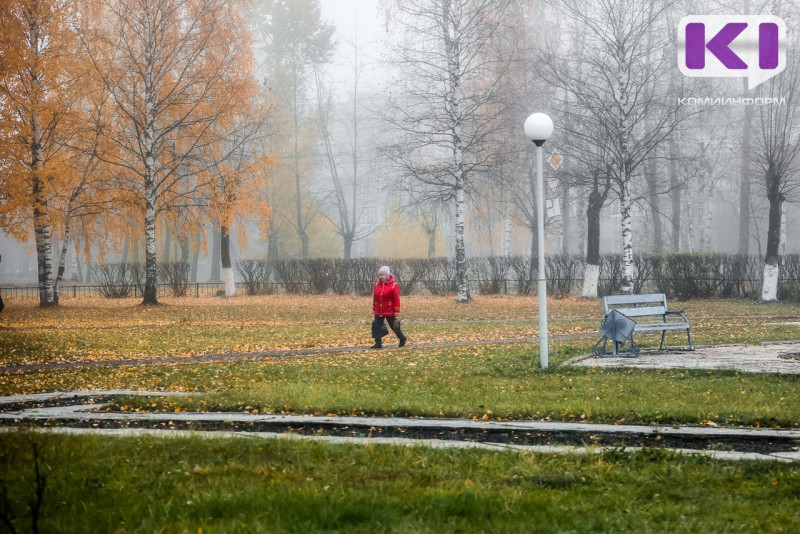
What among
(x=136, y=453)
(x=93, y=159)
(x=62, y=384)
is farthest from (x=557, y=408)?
(x=93, y=159)

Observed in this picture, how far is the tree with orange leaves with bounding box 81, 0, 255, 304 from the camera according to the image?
28.8 metres

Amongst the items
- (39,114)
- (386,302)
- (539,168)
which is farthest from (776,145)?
(39,114)

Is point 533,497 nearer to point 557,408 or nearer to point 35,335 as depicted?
point 557,408

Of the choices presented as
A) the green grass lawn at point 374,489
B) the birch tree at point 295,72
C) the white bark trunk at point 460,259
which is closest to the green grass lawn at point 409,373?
the green grass lawn at point 374,489

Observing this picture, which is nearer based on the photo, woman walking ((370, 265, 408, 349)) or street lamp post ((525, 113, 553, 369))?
street lamp post ((525, 113, 553, 369))

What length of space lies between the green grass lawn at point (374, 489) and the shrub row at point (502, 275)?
86.4ft

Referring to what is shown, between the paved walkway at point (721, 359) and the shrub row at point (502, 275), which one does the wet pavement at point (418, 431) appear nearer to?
the paved walkway at point (721, 359)

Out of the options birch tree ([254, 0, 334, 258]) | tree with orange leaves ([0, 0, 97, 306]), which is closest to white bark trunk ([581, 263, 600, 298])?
tree with orange leaves ([0, 0, 97, 306])

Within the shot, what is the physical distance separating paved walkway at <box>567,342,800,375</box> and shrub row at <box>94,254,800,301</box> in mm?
16461

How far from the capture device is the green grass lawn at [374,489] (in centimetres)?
454

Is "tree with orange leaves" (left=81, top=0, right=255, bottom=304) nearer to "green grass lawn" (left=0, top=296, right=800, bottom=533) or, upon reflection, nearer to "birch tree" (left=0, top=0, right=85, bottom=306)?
"birch tree" (left=0, top=0, right=85, bottom=306)

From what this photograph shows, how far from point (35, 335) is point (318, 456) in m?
13.9

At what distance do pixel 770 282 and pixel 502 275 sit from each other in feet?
32.1

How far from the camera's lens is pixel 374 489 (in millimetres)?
5254
